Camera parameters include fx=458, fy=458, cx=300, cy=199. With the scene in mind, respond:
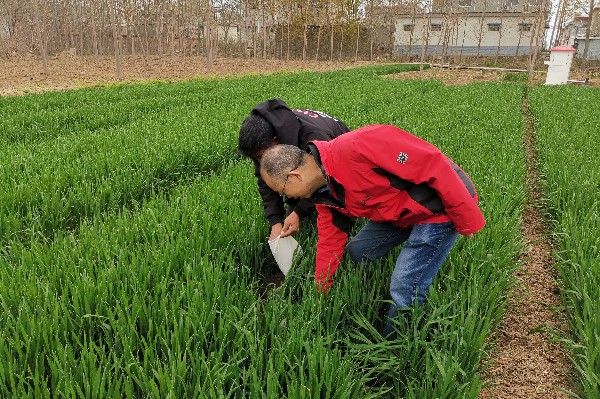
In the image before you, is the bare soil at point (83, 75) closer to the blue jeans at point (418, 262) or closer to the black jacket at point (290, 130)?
the black jacket at point (290, 130)

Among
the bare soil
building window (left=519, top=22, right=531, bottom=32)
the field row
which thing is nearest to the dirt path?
the field row

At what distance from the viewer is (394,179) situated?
6.47ft

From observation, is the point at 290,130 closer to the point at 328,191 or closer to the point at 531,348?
the point at 328,191

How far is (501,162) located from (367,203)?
11.4 ft

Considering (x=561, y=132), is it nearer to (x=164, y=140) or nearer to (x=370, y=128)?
(x=164, y=140)

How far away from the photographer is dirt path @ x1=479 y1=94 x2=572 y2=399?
7.29ft

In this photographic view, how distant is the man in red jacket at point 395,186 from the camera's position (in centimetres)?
190

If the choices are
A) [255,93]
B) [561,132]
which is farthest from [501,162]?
[255,93]

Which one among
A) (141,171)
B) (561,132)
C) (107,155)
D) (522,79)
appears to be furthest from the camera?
(522,79)

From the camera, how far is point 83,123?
7.43 m

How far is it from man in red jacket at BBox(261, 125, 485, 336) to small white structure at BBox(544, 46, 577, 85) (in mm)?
19027

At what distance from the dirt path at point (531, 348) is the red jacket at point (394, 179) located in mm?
765

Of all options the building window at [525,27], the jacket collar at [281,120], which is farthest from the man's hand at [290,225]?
the building window at [525,27]

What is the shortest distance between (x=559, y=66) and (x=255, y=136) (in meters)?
19.6
